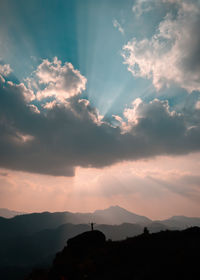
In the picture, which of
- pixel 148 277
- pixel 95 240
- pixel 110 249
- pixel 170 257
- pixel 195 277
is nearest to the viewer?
pixel 195 277

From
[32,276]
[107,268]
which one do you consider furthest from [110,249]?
[32,276]

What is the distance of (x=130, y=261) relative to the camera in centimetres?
1706

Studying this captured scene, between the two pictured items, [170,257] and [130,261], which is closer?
[170,257]

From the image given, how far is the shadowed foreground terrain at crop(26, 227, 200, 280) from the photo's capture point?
13.1 m

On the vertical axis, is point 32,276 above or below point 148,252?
below

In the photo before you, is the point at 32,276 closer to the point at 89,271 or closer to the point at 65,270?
the point at 65,270

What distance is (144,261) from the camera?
15906 millimetres

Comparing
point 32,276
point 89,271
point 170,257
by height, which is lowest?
point 32,276

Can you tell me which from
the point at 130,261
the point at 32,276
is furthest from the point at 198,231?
the point at 32,276

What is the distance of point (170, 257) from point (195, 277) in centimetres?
322

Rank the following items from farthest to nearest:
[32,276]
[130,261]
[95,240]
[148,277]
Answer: [95,240] → [32,276] → [130,261] → [148,277]

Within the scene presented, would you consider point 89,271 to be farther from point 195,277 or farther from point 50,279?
point 195,277

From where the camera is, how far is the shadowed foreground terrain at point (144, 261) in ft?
42.9

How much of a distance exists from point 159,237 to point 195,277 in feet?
30.8
